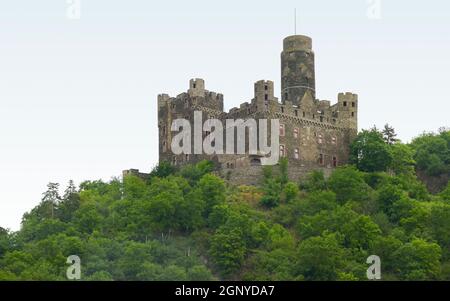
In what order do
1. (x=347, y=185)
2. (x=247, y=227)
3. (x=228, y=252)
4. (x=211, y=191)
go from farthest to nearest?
(x=347, y=185) → (x=211, y=191) → (x=247, y=227) → (x=228, y=252)

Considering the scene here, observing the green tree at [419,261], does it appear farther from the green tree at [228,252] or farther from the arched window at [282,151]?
the arched window at [282,151]

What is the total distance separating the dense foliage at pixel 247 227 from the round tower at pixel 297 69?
19.1ft

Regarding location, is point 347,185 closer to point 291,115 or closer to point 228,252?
point 291,115

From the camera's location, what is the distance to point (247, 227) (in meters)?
85.6

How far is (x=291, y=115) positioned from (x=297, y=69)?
4.88m

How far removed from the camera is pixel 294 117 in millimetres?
95562

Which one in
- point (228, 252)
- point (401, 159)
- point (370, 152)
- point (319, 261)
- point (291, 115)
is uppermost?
point (291, 115)

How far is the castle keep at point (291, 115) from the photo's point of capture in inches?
3701

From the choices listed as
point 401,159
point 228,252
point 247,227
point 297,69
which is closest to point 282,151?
point 297,69

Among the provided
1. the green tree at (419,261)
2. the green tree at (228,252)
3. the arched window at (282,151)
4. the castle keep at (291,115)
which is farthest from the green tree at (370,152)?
Answer: the green tree at (228,252)

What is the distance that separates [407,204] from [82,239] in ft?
75.0

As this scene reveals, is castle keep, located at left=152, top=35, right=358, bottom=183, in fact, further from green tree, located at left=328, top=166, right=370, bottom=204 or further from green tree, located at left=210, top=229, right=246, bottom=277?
green tree, located at left=210, top=229, right=246, bottom=277
